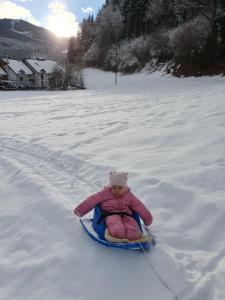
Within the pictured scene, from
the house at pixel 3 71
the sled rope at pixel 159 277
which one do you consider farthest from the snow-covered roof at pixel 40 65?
the sled rope at pixel 159 277

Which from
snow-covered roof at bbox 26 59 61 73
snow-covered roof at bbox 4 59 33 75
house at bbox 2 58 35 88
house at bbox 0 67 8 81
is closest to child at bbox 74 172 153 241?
house at bbox 2 58 35 88

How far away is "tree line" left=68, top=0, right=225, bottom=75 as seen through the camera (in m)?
40.0

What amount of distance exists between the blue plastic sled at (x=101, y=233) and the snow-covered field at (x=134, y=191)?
113mm

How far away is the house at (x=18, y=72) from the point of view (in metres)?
66.9

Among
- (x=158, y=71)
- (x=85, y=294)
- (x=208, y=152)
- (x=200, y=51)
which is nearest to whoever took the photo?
(x=85, y=294)

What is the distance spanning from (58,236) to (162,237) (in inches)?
56.0

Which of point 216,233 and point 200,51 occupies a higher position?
point 200,51

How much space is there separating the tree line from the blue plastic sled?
113ft

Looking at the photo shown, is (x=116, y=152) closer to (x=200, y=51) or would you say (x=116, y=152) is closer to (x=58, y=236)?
(x=58, y=236)

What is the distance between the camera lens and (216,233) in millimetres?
4883

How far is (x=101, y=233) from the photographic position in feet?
15.4

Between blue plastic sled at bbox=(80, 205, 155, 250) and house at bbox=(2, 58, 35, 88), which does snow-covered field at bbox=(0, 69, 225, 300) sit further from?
house at bbox=(2, 58, 35, 88)

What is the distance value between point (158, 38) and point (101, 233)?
55.8 m

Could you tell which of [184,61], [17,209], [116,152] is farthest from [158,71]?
[17,209]
